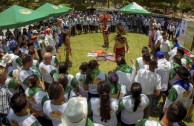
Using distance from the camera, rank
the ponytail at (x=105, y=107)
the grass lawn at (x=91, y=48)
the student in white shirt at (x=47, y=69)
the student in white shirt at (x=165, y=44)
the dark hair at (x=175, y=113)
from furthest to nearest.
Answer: the grass lawn at (x=91, y=48), the student in white shirt at (x=165, y=44), the student in white shirt at (x=47, y=69), the ponytail at (x=105, y=107), the dark hair at (x=175, y=113)

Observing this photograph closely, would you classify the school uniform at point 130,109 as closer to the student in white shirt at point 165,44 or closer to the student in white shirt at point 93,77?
the student in white shirt at point 93,77

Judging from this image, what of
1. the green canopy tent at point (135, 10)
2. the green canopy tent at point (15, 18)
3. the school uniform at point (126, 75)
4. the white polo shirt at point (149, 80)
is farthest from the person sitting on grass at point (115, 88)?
the green canopy tent at point (135, 10)

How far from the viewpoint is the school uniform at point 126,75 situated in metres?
5.22

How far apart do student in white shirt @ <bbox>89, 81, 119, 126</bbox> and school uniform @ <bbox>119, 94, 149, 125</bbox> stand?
164 millimetres

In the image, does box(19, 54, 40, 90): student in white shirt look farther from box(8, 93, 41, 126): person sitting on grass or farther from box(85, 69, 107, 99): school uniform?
box(8, 93, 41, 126): person sitting on grass

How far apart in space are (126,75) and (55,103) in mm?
2217

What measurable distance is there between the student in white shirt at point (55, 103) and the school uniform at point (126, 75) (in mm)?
1992

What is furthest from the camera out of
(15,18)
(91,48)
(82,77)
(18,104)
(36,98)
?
(91,48)

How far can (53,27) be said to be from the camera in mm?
14609

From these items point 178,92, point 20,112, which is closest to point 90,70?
point 178,92

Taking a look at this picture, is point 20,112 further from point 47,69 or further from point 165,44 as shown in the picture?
point 165,44

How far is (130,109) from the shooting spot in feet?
12.8

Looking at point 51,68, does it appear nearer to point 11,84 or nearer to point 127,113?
point 11,84

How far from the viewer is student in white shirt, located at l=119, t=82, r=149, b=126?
3850 mm
